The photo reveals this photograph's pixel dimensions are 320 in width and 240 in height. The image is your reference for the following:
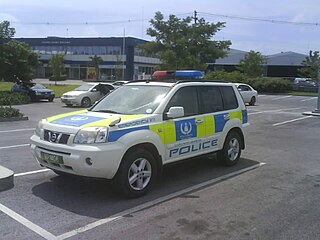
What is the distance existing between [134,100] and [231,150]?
96.9 inches

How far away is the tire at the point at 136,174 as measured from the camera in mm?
5582

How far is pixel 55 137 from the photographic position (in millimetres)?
5746

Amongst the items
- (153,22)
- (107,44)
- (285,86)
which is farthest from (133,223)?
(107,44)

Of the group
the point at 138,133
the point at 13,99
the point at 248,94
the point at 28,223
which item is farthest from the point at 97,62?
the point at 28,223

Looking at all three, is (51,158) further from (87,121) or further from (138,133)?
(138,133)

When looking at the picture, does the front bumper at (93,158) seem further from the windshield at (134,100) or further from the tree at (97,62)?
the tree at (97,62)

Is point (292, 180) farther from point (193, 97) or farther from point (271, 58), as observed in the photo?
point (271, 58)

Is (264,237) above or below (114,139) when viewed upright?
below

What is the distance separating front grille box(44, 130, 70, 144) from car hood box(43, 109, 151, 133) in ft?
0.20

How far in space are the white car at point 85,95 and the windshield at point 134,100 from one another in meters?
16.3

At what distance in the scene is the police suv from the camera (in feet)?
17.9

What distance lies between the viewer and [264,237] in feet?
14.7

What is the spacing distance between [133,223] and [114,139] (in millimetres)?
1236

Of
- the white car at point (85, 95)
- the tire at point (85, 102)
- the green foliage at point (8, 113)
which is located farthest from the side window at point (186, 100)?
the tire at point (85, 102)
